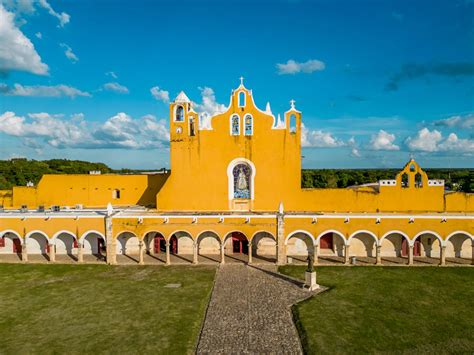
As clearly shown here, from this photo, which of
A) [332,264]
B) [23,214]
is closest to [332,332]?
[332,264]

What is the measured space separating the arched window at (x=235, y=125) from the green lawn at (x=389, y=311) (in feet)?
33.2

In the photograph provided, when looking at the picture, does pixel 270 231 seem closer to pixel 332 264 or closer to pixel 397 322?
pixel 332 264

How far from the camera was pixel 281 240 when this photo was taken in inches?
927

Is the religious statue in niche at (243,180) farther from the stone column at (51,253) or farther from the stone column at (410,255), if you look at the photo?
the stone column at (51,253)

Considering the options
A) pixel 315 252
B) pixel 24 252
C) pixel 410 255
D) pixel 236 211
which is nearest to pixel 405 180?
pixel 410 255

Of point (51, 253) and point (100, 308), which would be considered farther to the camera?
point (51, 253)

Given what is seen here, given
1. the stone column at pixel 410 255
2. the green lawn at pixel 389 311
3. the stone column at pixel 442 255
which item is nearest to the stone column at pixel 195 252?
the green lawn at pixel 389 311

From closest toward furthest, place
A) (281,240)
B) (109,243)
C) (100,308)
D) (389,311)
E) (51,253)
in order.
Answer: (389,311), (100,308), (281,240), (109,243), (51,253)

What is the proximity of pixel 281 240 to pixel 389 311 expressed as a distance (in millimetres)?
8177

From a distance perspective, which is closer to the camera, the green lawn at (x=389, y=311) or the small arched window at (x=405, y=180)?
the green lawn at (x=389, y=311)

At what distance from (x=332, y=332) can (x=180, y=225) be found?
12.3m

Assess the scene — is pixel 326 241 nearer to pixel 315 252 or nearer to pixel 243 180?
pixel 315 252

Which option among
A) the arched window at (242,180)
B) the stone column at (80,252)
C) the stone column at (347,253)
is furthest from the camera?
the arched window at (242,180)

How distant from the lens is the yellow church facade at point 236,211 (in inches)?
950
